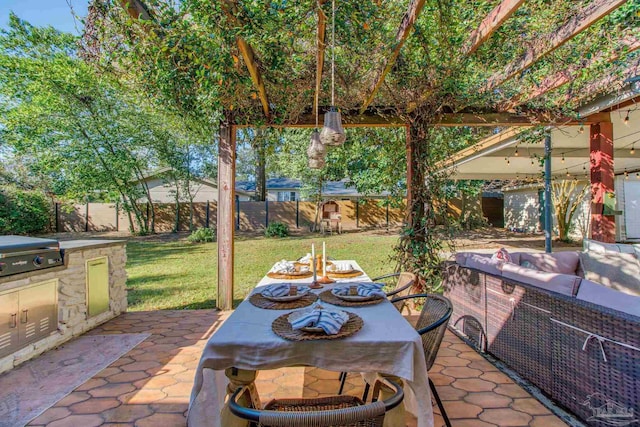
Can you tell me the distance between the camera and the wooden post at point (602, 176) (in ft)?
15.1

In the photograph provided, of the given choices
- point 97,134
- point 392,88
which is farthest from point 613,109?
point 97,134

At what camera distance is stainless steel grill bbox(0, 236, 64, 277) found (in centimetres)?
268

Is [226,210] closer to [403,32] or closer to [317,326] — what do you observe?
[403,32]

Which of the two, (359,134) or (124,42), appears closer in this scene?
(124,42)

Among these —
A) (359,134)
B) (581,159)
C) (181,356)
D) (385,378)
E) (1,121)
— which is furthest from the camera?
(1,121)

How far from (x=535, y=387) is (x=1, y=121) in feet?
47.4

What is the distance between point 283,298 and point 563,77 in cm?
362

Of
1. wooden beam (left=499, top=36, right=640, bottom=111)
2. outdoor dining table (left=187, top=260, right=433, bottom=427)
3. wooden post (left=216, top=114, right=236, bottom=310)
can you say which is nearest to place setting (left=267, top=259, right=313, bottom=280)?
outdoor dining table (left=187, top=260, right=433, bottom=427)

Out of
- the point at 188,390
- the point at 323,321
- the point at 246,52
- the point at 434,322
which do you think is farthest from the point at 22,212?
the point at 434,322

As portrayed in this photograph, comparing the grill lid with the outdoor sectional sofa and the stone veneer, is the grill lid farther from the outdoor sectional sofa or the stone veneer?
the outdoor sectional sofa

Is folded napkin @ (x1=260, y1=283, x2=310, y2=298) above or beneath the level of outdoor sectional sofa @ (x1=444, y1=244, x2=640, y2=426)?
above

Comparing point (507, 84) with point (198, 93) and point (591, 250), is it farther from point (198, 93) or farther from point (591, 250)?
point (198, 93)

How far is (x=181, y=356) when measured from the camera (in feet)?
9.74

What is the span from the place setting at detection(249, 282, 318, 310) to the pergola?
1709 millimetres
